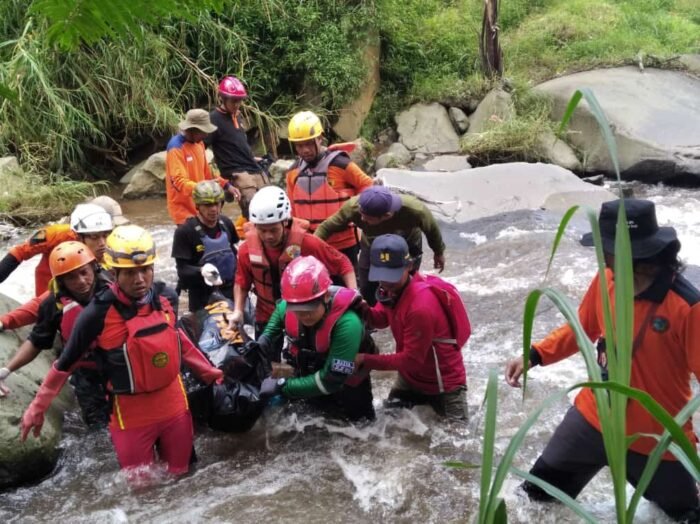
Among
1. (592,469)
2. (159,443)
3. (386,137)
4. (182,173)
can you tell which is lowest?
(159,443)

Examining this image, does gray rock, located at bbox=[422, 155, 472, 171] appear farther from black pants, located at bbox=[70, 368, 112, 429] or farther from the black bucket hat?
the black bucket hat

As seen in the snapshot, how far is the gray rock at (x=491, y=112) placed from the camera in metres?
12.3

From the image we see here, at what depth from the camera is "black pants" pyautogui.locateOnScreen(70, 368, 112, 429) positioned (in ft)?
14.8

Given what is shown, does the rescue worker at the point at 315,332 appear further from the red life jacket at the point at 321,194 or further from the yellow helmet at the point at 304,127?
the yellow helmet at the point at 304,127

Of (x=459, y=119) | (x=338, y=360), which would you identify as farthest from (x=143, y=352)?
(x=459, y=119)

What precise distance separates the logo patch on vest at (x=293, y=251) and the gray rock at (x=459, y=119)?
918 cm

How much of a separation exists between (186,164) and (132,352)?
279 centimetres

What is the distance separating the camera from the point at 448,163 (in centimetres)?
1148

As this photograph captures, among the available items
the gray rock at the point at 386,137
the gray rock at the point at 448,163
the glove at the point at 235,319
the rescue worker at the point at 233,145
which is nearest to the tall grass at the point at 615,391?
the glove at the point at 235,319

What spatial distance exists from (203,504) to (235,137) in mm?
3665

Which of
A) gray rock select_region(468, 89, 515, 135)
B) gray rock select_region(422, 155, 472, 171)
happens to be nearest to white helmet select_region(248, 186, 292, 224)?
gray rock select_region(422, 155, 472, 171)

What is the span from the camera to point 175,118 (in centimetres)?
1174

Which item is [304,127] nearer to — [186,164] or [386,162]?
[186,164]

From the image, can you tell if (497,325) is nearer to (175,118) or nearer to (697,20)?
(175,118)
